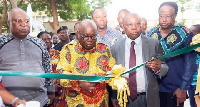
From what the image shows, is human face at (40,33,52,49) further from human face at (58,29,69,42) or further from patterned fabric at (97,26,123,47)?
patterned fabric at (97,26,123,47)

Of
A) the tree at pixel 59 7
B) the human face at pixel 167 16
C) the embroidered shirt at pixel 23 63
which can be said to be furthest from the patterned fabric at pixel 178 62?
the tree at pixel 59 7

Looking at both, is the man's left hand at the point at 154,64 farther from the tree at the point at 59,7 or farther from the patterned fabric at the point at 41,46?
the tree at the point at 59,7

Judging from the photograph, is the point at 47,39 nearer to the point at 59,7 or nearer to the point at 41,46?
the point at 41,46

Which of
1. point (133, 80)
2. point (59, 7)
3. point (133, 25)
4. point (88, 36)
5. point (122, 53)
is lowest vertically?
point (133, 80)

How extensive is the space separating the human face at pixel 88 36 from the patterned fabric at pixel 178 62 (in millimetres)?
1332

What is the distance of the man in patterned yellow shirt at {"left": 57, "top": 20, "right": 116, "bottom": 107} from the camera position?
9.11ft

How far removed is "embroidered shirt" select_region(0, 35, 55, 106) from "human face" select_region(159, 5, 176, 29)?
1.96 m

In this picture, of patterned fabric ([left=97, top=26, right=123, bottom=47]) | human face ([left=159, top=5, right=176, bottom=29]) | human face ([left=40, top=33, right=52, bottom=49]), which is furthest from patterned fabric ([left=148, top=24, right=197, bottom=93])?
human face ([left=40, top=33, right=52, bottom=49])

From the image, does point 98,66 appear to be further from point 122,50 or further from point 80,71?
point 122,50

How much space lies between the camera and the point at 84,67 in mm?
2875

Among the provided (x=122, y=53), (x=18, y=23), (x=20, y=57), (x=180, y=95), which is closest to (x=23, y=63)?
(x=20, y=57)

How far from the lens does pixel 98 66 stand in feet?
9.49

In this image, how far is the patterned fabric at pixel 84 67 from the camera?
2.86 meters

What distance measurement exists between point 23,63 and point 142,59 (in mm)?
1634
